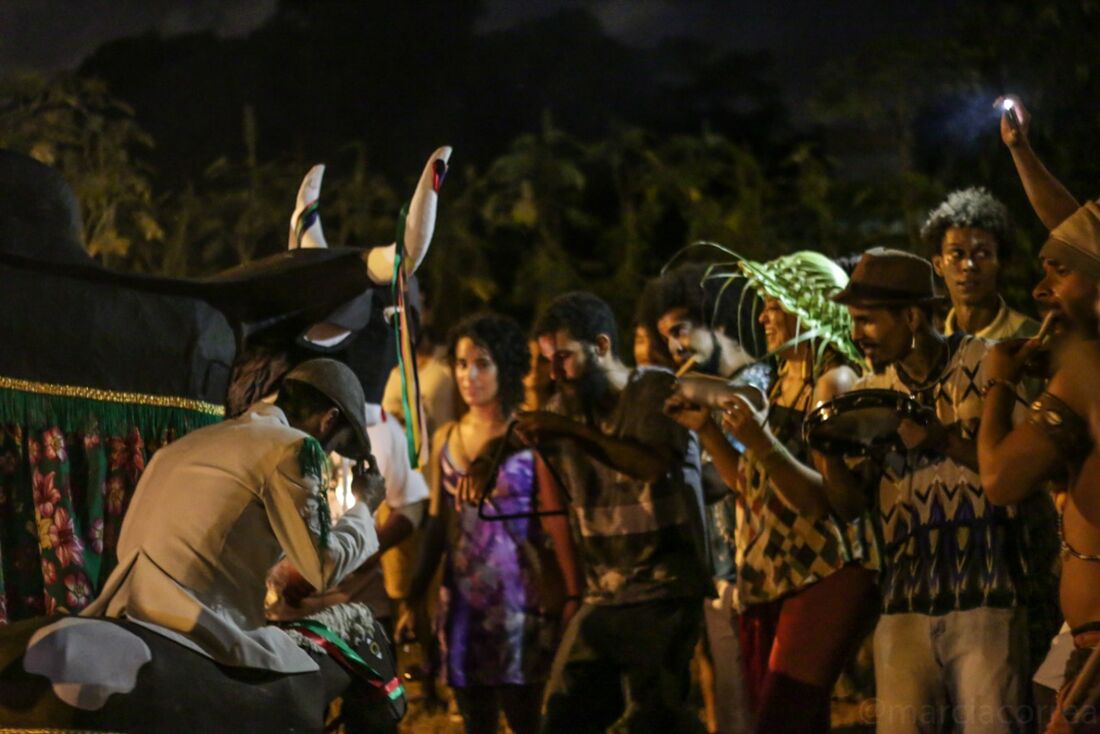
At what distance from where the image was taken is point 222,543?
13.7 ft

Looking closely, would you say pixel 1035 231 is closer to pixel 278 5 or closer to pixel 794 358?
pixel 794 358

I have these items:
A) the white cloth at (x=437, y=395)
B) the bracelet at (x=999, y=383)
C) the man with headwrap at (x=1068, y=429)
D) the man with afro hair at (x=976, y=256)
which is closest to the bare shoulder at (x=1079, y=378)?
the man with headwrap at (x=1068, y=429)

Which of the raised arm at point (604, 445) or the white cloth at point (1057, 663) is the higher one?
the raised arm at point (604, 445)

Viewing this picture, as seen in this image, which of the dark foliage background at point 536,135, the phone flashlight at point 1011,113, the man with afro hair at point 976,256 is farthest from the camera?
the dark foliage background at point 536,135

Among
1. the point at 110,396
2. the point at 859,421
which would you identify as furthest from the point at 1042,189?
the point at 110,396

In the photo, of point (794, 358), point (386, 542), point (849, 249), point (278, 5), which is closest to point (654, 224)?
A: point (849, 249)

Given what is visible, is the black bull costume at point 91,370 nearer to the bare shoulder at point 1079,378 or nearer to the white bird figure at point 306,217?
the white bird figure at point 306,217

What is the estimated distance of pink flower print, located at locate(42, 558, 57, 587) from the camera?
4.56 m

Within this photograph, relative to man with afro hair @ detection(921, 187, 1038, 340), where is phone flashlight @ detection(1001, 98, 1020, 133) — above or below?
above

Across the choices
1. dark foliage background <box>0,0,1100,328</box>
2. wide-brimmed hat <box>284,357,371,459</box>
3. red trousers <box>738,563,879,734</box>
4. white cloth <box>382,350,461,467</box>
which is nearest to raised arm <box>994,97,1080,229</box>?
red trousers <box>738,563,879,734</box>

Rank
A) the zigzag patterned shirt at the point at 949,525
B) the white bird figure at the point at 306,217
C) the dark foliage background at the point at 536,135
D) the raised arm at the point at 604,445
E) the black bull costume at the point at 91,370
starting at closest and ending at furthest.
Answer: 1. the zigzag patterned shirt at the point at 949,525
2. the black bull costume at the point at 91,370
3. the raised arm at the point at 604,445
4. the white bird figure at the point at 306,217
5. the dark foliage background at the point at 536,135

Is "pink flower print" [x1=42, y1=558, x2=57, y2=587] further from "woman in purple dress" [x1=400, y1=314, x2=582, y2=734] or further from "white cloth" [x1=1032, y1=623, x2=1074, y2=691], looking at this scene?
"white cloth" [x1=1032, y1=623, x2=1074, y2=691]

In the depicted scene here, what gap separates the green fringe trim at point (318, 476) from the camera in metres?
4.19

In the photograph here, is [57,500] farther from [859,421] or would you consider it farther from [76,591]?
[859,421]
